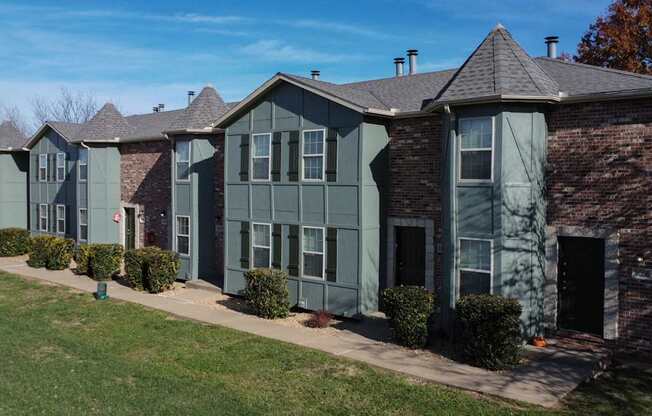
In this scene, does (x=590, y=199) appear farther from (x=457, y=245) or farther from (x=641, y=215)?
(x=457, y=245)

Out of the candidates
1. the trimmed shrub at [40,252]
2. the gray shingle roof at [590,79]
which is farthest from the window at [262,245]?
the trimmed shrub at [40,252]

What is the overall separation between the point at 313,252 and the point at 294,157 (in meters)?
2.66

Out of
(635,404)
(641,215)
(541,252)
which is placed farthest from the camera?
(541,252)

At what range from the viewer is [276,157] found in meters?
16.2

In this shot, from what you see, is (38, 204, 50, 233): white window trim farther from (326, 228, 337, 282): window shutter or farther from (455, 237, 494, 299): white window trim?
(455, 237, 494, 299): white window trim

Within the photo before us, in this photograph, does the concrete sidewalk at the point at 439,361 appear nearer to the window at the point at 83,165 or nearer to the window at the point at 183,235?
the window at the point at 183,235

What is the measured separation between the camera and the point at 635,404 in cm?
904

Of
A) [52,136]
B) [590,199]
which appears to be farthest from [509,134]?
[52,136]

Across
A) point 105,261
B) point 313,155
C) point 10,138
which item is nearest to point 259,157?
point 313,155

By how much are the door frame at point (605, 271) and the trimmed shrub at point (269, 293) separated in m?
6.46

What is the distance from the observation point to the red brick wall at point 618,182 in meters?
11.3

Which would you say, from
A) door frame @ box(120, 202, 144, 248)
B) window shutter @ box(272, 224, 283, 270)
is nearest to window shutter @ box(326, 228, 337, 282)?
window shutter @ box(272, 224, 283, 270)

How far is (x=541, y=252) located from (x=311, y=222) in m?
5.94

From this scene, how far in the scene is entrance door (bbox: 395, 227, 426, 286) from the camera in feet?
48.2
